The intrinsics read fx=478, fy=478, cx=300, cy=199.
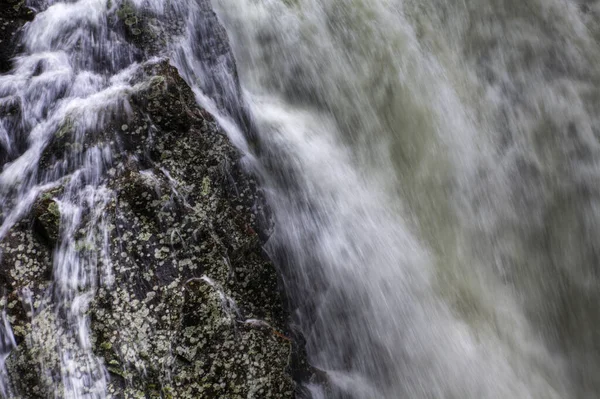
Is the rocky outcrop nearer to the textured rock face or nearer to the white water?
the textured rock face

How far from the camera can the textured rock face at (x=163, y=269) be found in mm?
2537

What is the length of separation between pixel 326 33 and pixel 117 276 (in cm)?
300

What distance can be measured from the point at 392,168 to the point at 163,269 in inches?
88.5

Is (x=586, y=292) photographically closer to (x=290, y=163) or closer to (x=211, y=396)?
(x=290, y=163)

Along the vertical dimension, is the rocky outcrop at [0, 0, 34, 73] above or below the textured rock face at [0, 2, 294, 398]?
above

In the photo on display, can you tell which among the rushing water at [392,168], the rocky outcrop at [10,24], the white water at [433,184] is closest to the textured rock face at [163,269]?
the rushing water at [392,168]

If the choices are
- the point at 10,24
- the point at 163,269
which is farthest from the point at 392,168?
the point at 10,24

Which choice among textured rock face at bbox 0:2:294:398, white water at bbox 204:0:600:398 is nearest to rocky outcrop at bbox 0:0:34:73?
textured rock face at bbox 0:2:294:398

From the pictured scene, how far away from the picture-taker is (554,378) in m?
3.82

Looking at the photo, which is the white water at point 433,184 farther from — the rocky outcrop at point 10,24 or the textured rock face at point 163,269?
the rocky outcrop at point 10,24

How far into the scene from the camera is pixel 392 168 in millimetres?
4188

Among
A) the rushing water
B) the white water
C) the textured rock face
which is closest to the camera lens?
the textured rock face

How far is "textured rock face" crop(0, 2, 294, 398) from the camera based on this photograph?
99.9 inches

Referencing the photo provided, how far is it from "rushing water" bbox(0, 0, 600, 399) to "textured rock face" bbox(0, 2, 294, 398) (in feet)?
0.25
